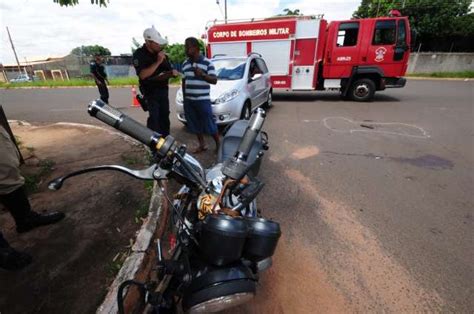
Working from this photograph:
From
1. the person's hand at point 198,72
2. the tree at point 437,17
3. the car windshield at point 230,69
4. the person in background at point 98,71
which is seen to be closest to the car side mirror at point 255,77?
the car windshield at point 230,69

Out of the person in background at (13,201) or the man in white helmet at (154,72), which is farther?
the man in white helmet at (154,72)

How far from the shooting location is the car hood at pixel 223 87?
5256mm

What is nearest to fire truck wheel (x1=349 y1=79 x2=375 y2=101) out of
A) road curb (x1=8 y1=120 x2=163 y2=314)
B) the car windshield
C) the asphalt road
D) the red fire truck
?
the red fire truck

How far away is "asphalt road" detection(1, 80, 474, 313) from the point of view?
2.03m

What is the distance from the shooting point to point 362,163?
14.0ft

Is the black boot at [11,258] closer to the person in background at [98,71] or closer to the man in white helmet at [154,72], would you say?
the man in white helmet at [154,72]

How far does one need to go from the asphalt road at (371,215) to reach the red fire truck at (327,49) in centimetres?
289

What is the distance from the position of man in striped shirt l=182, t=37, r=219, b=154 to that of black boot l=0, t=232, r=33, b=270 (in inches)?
109

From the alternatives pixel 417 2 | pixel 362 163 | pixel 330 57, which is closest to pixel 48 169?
pixel 362 163

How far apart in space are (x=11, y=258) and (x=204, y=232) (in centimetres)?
209

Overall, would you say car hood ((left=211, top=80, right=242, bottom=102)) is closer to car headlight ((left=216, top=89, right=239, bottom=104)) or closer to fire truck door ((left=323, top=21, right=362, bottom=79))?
car headlight ((left=216, top=89, right=239, bottom=104))

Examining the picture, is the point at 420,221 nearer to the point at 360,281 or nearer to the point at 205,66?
the point at 360,281

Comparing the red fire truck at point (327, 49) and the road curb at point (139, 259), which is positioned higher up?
the red fire truck at point (327, 49)

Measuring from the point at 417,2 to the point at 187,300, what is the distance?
97.9ft
